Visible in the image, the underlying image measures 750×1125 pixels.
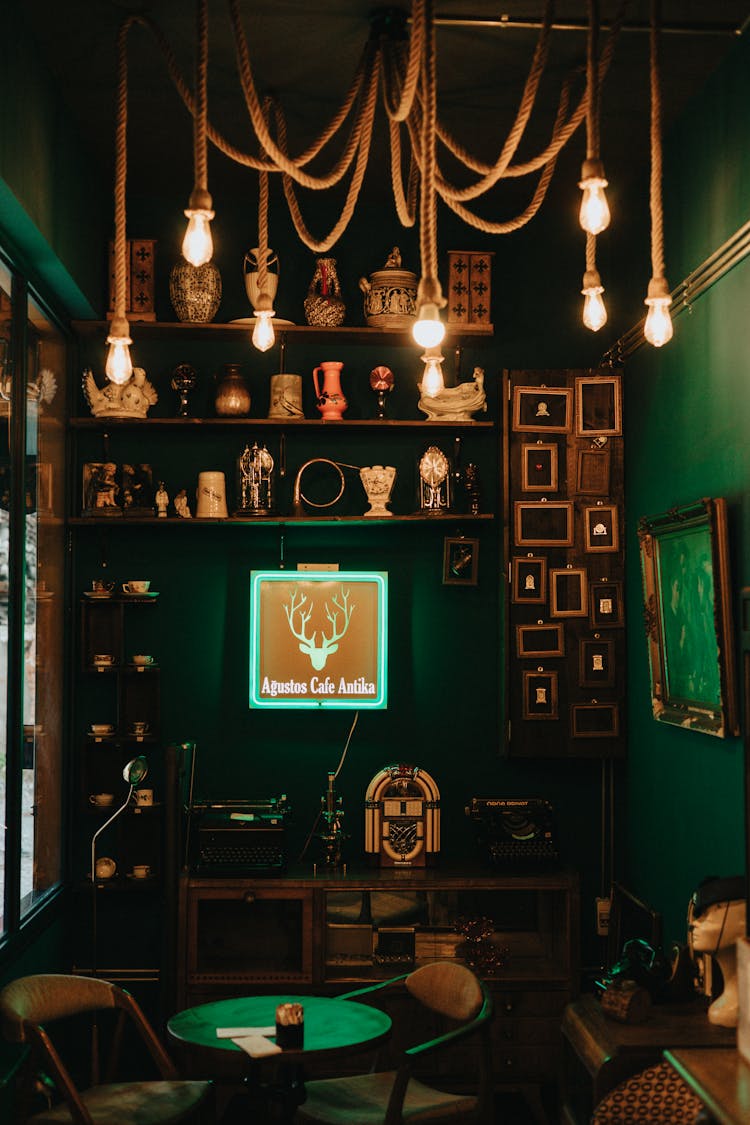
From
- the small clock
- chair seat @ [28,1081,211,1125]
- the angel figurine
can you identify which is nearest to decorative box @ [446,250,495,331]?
the small clock

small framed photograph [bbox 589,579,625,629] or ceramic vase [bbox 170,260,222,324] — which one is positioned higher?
ceramic vase [bbox 170,260,222,324]

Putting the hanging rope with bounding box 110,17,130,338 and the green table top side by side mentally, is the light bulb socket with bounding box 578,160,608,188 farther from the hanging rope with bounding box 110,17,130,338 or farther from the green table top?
the green table top

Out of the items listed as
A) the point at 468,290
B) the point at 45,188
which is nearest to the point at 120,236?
the point at 45,188

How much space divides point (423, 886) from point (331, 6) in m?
3.28

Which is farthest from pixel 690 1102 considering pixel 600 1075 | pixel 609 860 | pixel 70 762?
pixel 70 762

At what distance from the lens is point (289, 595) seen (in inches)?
200

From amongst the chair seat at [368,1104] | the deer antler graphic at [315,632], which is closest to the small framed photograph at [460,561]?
the deer antler graphic at [315,632]

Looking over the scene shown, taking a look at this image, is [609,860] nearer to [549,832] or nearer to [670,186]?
[549,832]

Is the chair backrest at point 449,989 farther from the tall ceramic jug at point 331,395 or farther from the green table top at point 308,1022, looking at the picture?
the tall ceramic jug at point 331,395

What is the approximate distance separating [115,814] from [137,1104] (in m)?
1.47

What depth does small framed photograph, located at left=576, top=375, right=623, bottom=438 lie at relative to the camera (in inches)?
194

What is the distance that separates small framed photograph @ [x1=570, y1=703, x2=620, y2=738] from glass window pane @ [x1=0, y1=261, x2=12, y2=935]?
237cm

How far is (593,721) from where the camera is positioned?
488 centimetres

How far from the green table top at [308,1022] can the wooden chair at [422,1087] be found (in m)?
0.13
